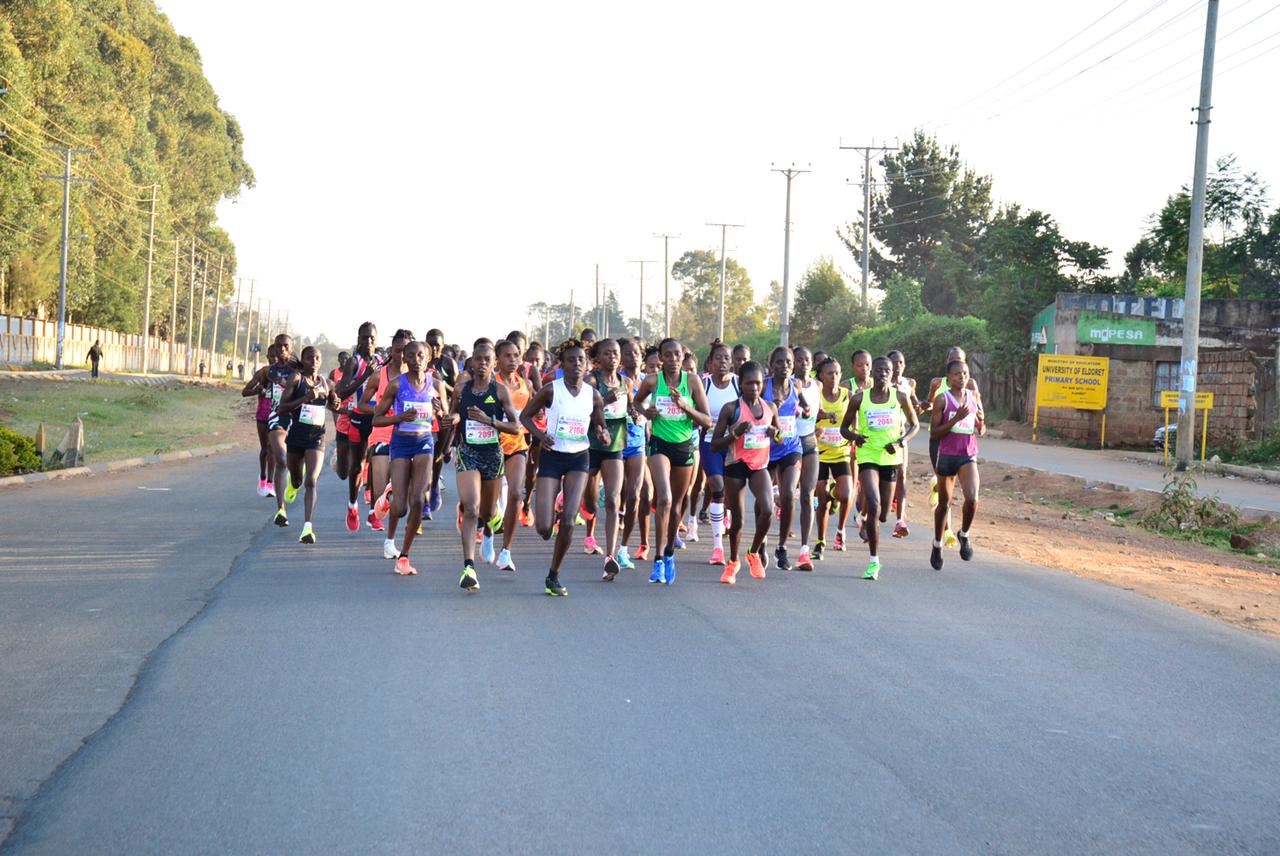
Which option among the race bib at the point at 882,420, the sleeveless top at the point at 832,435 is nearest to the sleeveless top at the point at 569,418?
the race bib at the point at 882,420

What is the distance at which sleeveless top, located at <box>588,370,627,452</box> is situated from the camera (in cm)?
1074

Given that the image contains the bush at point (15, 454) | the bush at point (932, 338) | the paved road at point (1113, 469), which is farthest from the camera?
the bush at point (932, 338)

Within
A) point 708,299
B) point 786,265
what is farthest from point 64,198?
point 708,299

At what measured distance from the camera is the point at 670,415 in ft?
37.4

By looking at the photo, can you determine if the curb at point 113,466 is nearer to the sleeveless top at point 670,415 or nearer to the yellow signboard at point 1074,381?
the sleeveless top at point 670,415

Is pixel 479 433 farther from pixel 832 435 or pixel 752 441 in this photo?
pixel 832 435

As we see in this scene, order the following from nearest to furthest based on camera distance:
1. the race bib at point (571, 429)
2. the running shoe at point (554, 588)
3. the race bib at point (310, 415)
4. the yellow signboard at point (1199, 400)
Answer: the running shoe at point (554, 588)
the race bib at point (571, 429)
the race bib at point (310, 415)
the yellow signboard at point (1199, 400)

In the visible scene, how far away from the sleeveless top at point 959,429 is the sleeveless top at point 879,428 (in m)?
0.43

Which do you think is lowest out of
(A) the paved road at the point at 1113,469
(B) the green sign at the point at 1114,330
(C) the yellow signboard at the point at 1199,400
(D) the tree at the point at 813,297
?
(A) the paved road at the point at 1113,469

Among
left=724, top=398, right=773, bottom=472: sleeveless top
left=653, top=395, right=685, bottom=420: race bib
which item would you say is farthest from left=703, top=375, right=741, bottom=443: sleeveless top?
left=724, top=398, right=773, bottom=472: sleeveless top

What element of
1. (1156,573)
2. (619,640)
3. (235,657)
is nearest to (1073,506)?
(1156,573)

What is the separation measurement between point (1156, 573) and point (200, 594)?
874cm

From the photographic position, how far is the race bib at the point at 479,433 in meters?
10.5

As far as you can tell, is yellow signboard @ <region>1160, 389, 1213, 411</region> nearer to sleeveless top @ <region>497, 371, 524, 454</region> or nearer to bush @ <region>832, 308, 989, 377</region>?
bush @ <region>832, 308, 989, 377</region>
